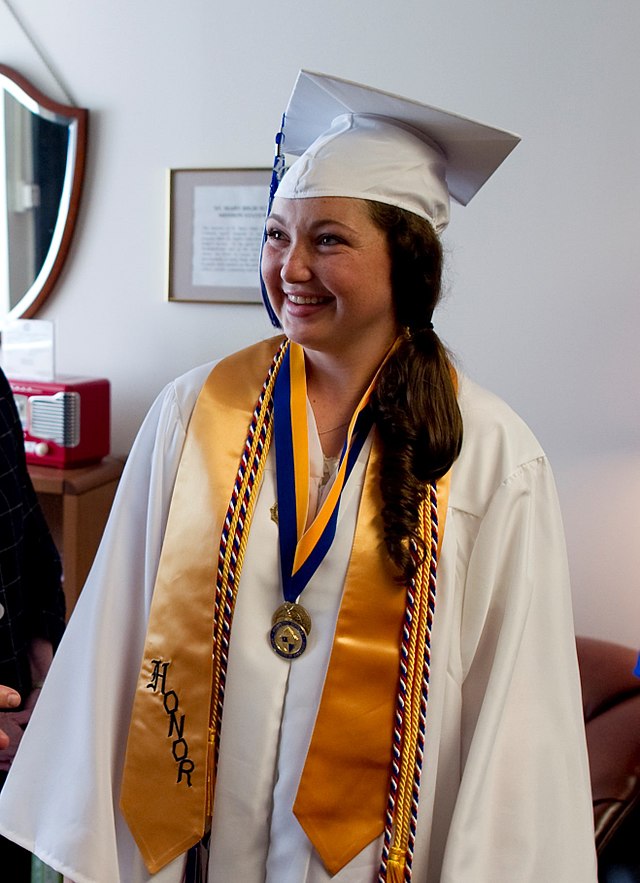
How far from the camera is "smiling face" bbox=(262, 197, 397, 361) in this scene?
113 cm

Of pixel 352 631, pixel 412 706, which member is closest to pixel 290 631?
pixel 352 631

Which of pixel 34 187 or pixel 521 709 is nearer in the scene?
pixel 521 709

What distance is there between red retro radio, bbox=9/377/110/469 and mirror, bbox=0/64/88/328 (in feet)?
1.30

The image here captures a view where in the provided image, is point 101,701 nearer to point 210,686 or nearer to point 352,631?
point 210,686

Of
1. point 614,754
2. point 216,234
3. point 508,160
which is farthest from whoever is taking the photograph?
point 216,234

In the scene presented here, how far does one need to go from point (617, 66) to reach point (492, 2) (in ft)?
1.19

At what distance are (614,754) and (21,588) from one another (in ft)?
3.94

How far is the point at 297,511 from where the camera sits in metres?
1.18

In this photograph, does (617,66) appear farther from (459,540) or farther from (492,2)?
(459,540)

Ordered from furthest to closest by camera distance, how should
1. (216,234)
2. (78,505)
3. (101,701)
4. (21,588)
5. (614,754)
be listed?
(216,234) → (78,505) → (614,754) → (21,588) → (101,701)

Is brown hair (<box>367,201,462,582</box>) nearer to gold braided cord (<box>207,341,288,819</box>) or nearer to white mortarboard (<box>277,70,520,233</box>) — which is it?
white mortarboard (<box>277,70,520,233</box>)

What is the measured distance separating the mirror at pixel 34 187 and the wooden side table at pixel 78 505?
622mm

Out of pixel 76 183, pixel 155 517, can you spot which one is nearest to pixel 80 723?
pixel 155 517

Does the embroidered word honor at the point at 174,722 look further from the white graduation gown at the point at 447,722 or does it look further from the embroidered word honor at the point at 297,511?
the embroidered word honor at the point at 297,511
